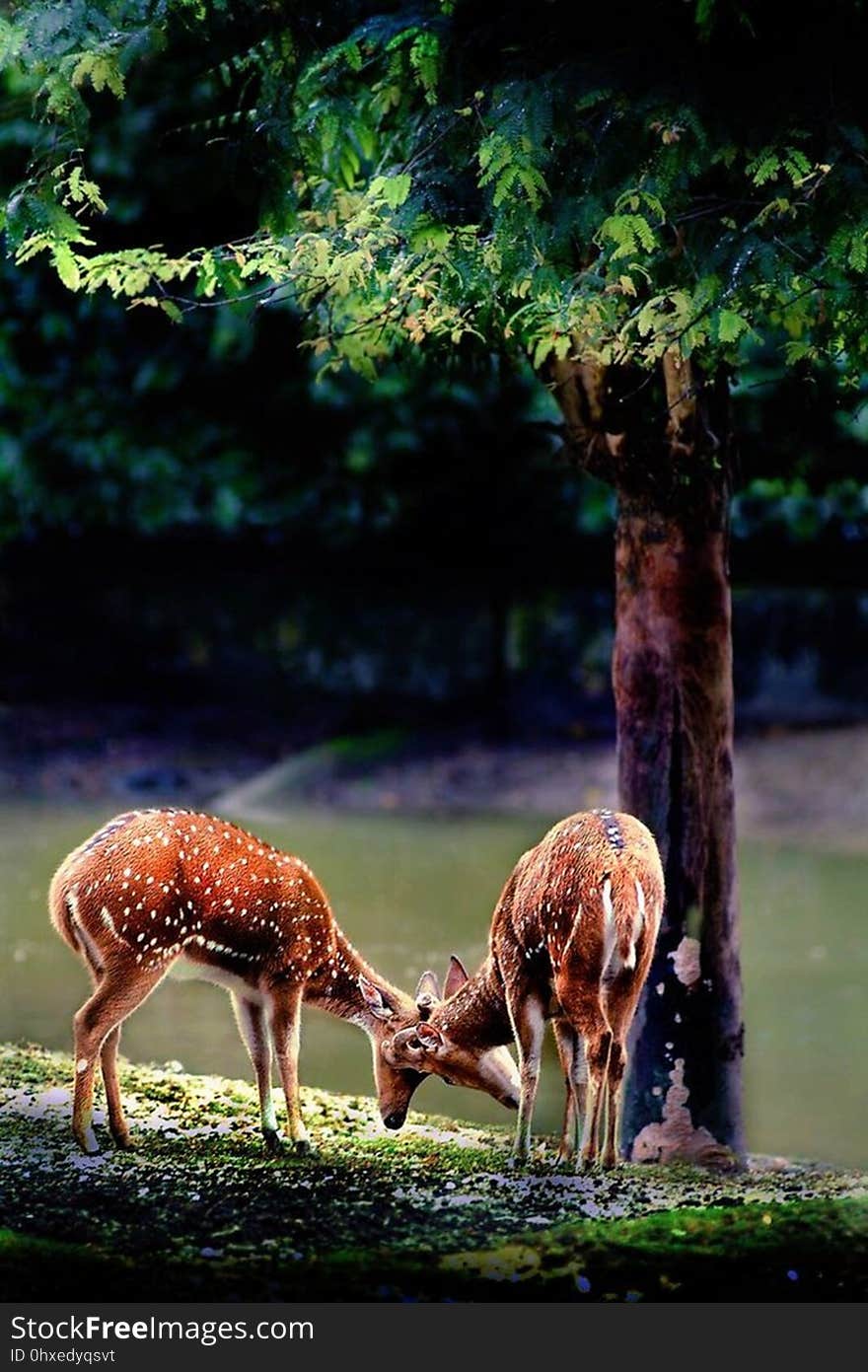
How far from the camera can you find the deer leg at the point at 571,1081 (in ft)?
19.4

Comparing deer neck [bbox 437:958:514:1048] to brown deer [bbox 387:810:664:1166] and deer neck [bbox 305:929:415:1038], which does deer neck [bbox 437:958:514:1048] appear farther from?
deer neck [bbox 305:929:415:1038]

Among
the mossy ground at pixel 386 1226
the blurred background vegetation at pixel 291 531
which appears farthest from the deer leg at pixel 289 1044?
the blurred background vegetation at pixel 291 531

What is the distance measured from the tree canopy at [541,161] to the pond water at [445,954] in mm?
3655

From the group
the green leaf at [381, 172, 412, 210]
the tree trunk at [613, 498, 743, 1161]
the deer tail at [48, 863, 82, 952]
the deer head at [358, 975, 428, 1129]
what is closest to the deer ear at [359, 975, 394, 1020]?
the deer head at [358, 975, 428, 1129]

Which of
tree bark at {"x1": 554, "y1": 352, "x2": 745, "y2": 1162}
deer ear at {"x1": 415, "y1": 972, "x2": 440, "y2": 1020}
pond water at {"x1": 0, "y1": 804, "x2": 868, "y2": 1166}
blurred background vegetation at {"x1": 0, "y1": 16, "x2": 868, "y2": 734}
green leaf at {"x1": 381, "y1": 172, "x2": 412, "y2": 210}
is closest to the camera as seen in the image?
green leaf at {"x1": 381, "y1": 172, "x2": 412, "y2": 210}

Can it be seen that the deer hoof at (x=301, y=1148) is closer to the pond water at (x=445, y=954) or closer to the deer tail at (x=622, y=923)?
the deer tail at (x=622, y=923)

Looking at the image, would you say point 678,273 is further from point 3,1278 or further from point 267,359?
point 267,359

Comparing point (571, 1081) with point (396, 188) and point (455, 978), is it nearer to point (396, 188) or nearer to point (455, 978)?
point (455, 978)

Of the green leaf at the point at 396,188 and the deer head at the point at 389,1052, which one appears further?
the deer head at the point at 389,1052

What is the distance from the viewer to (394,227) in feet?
18.8

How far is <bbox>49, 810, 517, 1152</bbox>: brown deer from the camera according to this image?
19.0 ft

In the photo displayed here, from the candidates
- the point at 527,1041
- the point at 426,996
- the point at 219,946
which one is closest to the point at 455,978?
the point at 426,996

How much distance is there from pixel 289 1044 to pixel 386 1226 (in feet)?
2.90

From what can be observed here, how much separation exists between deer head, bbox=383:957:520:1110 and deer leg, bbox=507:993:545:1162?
0.66 feet
